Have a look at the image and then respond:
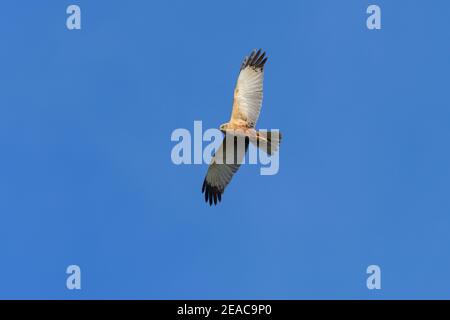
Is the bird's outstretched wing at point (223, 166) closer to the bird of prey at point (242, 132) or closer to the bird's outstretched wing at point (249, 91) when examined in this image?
the bird of prey at point (242, 132)

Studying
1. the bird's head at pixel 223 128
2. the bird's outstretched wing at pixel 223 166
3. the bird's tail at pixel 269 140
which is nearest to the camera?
the bird's tail at pixel 269 140

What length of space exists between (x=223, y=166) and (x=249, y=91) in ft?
6.42

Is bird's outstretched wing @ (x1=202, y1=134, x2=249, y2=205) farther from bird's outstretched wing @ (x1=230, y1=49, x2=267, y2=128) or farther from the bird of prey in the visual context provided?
bird's outstretched wing @ (x1=230, y1=49, x2=267, y2=128)

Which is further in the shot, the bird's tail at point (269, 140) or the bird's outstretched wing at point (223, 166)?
the bird's outstretched wing at point (223, 166)

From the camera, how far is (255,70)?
2419 centimetres

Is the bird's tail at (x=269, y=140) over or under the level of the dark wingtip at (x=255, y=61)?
under

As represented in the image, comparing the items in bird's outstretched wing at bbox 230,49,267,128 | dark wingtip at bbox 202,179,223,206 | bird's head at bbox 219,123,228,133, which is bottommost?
dark wingtip at bbox 202,179,223,206

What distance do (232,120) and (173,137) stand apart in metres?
1.65

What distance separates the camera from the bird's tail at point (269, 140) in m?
23.3

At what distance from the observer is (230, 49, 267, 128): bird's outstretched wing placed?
2361 centimetres

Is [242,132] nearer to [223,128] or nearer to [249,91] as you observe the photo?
[223,128]

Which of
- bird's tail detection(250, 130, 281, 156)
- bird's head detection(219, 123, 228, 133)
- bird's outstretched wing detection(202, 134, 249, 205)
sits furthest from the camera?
bird's outstretched wing detection(202, 134, 249, 205)

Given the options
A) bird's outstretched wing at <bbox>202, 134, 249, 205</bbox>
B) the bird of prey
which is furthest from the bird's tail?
bird's outstretched wing at <bbox>202, 134, 249, 205</bbox>

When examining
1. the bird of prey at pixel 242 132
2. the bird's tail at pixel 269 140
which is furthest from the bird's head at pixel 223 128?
the bird's tail at pixel 269 140
